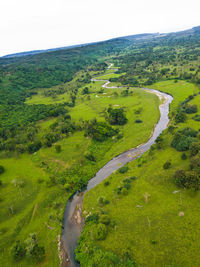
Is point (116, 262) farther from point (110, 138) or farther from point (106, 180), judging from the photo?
point (110, 138)

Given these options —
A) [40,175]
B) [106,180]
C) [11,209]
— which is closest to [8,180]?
[40,175]

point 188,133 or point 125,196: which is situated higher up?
point 188,133

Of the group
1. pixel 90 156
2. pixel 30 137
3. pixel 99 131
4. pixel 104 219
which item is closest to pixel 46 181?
pixel 90 156

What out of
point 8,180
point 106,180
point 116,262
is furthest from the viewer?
point 8,180

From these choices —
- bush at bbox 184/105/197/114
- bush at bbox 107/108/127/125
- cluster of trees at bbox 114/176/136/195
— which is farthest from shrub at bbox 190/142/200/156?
bush at bbox 107/108/127/125

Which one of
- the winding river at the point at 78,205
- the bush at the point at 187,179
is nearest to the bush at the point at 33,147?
the winding river at the point at 78,205

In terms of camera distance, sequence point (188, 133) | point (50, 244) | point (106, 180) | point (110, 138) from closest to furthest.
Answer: point (50, 244), point (106, 180), point (188, 133), point (110, 138)

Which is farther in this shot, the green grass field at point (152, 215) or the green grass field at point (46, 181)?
the green grass field at point (46, 181)

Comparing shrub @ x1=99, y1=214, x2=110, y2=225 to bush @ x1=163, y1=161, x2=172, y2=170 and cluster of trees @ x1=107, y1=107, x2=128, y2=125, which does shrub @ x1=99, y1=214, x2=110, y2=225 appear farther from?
cluster of trees @ x1=107, y1=107, x2=128, y2=125

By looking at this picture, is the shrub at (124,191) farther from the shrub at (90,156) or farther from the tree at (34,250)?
the tree at (34,250)
